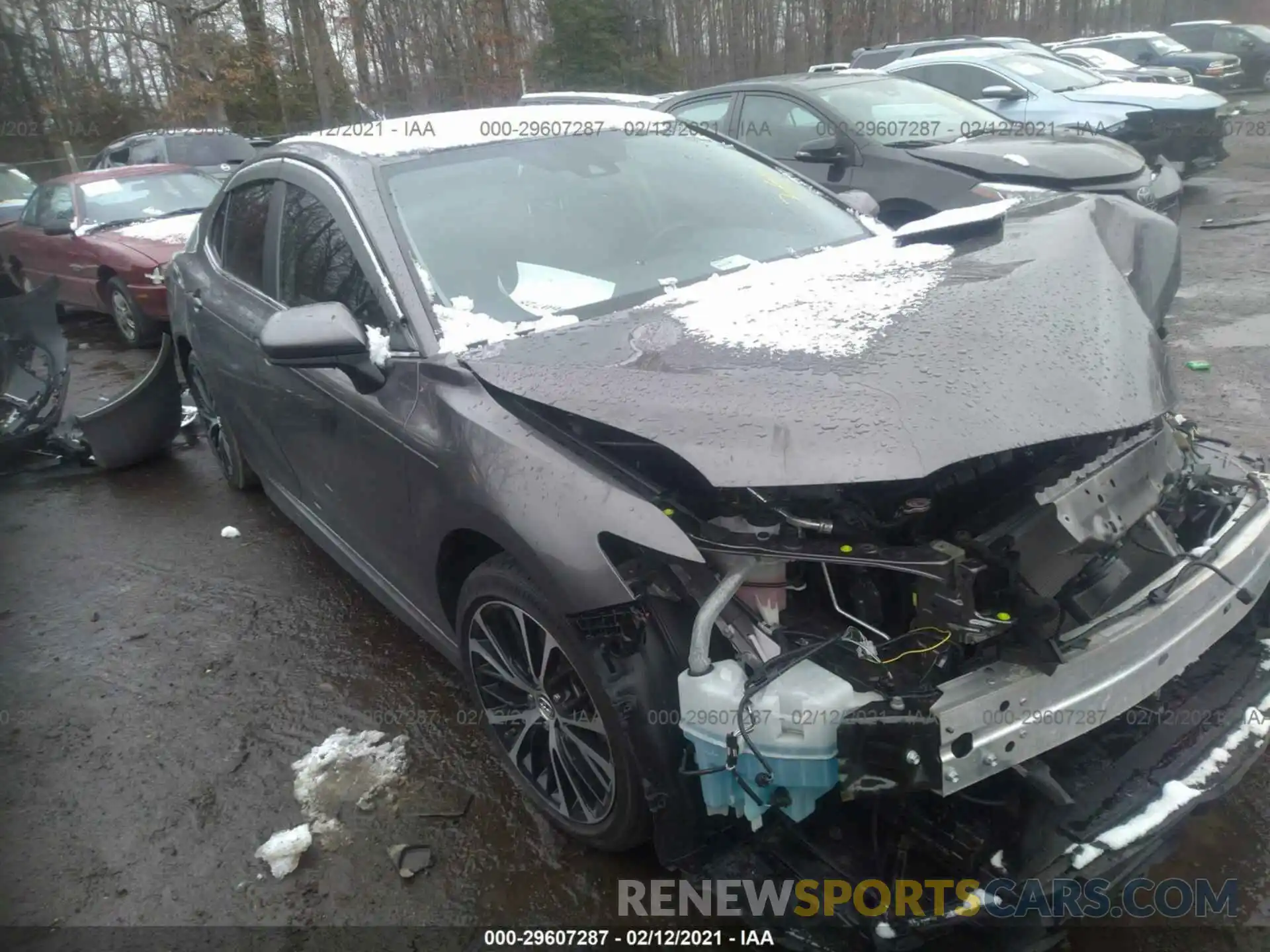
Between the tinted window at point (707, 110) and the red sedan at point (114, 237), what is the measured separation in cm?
431

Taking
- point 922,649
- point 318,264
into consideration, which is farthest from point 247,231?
point 922,649

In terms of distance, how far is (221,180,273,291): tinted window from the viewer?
3604 mm

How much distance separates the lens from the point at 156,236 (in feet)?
27.0

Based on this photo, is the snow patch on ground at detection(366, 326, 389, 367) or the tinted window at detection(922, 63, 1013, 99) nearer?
the snow patch on ground at detection(366, 326, 389, 367)

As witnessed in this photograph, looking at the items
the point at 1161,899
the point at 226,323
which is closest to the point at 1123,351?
the point at 1161,899

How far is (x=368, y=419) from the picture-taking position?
2793mm

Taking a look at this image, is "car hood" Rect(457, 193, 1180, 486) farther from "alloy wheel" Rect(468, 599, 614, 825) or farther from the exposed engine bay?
"alloy wheel" Rect(468, 599, 614, 825)

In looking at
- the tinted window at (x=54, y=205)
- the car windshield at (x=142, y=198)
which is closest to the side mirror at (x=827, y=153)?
the car windshield at (x=142, y=198)

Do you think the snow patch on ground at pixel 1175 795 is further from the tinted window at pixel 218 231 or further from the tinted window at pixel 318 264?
the tinted window at pixel 218 231

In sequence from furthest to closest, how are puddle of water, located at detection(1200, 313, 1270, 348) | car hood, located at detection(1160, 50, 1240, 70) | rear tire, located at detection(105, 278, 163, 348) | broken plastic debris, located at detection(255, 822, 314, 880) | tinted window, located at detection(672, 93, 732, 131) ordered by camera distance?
car hood, located at detection(1160, 50, 1240, 70) → rear tire, located at detection(105, 278, 163, 348) → tinted window, located at detection(672, 93, 732, 131) → puddle of water, located at detection(1200, 313, 1270, 348) → broken plastic debris, located at detection(255, 822, 314, 880)

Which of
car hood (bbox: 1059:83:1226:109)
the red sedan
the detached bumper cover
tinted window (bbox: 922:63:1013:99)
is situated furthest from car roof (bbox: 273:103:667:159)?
car hood (bbox: 1059:83:1226:109)

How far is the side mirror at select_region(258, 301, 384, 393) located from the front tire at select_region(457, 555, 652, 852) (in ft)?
2.28

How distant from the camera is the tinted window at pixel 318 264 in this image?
2.80m

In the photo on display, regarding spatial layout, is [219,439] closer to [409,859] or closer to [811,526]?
[409,859]
